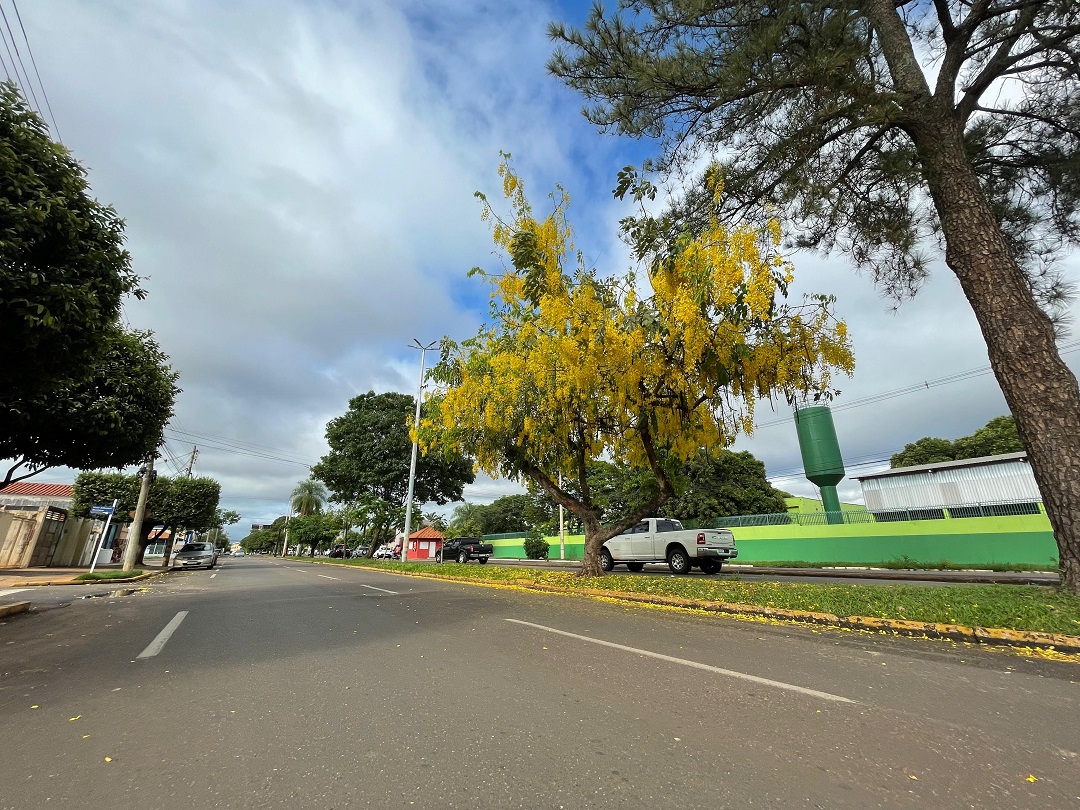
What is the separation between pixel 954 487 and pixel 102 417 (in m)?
35.2

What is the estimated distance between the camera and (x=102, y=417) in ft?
36.3

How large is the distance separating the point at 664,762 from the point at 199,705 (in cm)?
356

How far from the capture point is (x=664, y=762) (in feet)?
9.67

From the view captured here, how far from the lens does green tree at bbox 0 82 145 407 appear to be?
228 inches

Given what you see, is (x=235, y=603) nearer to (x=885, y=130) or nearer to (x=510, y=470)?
(x=510, y=470)

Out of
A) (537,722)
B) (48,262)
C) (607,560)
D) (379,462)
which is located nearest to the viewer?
(537,722)

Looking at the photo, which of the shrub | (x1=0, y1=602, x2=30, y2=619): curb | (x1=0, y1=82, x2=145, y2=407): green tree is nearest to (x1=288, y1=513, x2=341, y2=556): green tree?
the shrub

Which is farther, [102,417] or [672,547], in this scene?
[672,547]

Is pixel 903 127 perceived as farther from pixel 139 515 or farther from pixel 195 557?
pixel 195 557

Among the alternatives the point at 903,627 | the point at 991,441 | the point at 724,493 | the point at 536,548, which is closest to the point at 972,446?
the point at 991,441

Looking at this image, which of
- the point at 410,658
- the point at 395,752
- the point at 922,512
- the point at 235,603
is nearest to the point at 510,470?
the point at 235,603

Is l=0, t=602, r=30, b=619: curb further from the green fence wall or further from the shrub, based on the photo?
the shrub

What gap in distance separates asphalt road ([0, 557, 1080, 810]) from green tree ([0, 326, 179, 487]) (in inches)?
233

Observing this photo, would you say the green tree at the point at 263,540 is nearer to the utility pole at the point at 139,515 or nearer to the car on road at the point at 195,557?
the car on road at the point at 195,557
